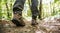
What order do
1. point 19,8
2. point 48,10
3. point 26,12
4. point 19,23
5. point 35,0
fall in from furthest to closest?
point 48,10 → point 26,12 → point 35,0 → point 19,23 → point 19,8

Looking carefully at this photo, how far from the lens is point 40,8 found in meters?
9.91

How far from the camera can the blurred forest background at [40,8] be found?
28.4 ft

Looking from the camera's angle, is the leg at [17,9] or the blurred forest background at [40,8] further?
the blurred forest background at [40,8]

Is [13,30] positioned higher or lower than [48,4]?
lower

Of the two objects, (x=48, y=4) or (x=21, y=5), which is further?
(x=48, y=4)

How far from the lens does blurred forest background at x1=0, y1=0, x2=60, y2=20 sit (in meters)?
8.66

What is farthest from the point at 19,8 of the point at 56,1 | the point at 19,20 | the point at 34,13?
the point at 56,1

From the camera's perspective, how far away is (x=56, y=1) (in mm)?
9734

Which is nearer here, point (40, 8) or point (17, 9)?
point (17, 9)

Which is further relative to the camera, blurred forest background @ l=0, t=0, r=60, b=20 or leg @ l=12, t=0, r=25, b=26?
blurred forest background @ l=0, t=0, r=60, b=20

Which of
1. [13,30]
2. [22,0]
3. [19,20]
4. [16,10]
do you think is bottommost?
[13,30]

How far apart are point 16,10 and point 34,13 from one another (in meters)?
1.09

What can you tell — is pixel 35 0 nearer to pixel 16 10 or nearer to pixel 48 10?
pixel 16 10

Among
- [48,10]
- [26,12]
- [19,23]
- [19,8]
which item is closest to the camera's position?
[19,8]
